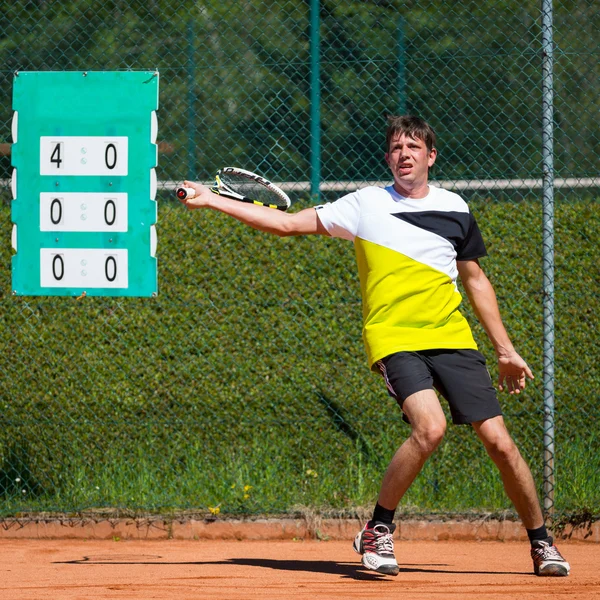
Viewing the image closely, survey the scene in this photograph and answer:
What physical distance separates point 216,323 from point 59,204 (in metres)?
1.39

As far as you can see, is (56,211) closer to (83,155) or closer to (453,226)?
(83,155)

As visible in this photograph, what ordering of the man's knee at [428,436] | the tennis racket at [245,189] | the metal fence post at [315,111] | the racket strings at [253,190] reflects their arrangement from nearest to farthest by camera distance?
the man's knee at [428,436], the tennis racket at [245,189], the racket strings at [253,190], the metal fence post at [315,111]

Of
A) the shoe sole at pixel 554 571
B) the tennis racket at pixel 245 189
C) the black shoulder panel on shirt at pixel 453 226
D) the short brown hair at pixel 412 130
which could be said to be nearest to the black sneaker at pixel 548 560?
the shoe sole at pixel 554 571

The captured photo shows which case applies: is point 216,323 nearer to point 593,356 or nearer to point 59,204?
point 59,204

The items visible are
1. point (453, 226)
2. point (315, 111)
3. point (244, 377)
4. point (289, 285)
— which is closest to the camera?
point (453, 226)

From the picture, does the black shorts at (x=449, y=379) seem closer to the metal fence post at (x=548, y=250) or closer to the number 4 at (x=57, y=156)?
the metal fence post at (x=548, y=250)

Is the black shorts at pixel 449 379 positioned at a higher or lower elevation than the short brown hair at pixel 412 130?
lower

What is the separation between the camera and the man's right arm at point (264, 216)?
3.97m

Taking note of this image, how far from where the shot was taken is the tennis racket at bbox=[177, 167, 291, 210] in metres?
4.20

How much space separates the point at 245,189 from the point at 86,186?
109 cm

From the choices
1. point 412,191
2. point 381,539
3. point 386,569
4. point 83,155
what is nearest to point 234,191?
point 412,191

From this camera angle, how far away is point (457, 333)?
13.4 ft

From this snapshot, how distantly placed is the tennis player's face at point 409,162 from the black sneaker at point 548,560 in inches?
62.9

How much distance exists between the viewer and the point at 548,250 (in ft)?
17.3
